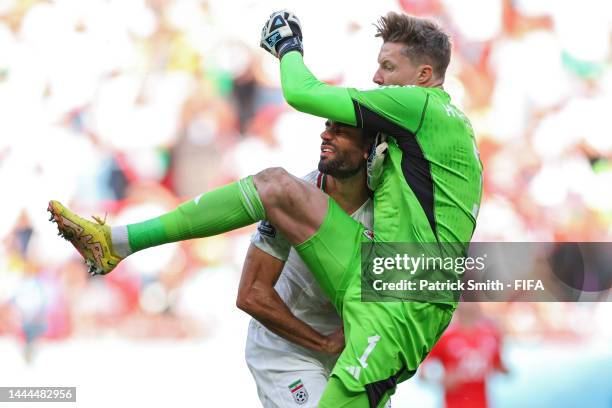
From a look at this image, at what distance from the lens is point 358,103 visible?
3021 millimetres

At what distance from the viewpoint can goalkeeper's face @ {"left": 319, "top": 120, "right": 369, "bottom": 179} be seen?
3178 millimetres

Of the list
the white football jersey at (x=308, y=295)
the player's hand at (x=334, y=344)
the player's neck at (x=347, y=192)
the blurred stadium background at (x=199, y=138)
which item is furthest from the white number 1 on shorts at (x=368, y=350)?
the blurred stadium background at (x=199, y=138)

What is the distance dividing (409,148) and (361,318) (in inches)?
21.7

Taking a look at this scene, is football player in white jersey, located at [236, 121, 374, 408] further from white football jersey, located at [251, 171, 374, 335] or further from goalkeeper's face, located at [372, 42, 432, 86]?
goalkeeper's face, located at [372, 42, 432, 86]

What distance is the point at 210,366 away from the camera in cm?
582

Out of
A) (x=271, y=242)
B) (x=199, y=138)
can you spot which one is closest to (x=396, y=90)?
(x=271, y=242)

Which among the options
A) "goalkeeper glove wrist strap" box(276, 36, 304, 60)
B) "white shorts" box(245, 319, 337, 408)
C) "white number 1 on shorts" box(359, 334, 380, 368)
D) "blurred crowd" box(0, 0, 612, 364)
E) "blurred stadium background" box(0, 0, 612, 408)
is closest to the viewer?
"white number 1 on shorts" box(359, 334, 380, 368)

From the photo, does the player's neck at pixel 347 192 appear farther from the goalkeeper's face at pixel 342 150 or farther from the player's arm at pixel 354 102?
the player's arm at pixel 354 102

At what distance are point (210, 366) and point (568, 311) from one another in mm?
2219

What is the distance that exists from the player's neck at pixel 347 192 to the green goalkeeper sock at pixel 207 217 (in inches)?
14.6

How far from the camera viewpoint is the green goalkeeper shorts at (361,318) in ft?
9.79

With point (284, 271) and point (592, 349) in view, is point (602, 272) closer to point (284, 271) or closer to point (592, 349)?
point (592, 349)

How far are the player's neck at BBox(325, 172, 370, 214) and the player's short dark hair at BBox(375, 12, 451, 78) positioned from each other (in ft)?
1.53

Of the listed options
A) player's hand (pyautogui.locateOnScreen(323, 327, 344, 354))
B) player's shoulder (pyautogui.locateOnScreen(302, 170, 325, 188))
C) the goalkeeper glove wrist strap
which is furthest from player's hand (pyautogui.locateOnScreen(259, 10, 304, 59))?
player's hand (pyautogui.locateOnScreen(323, 327, 344, 354))
